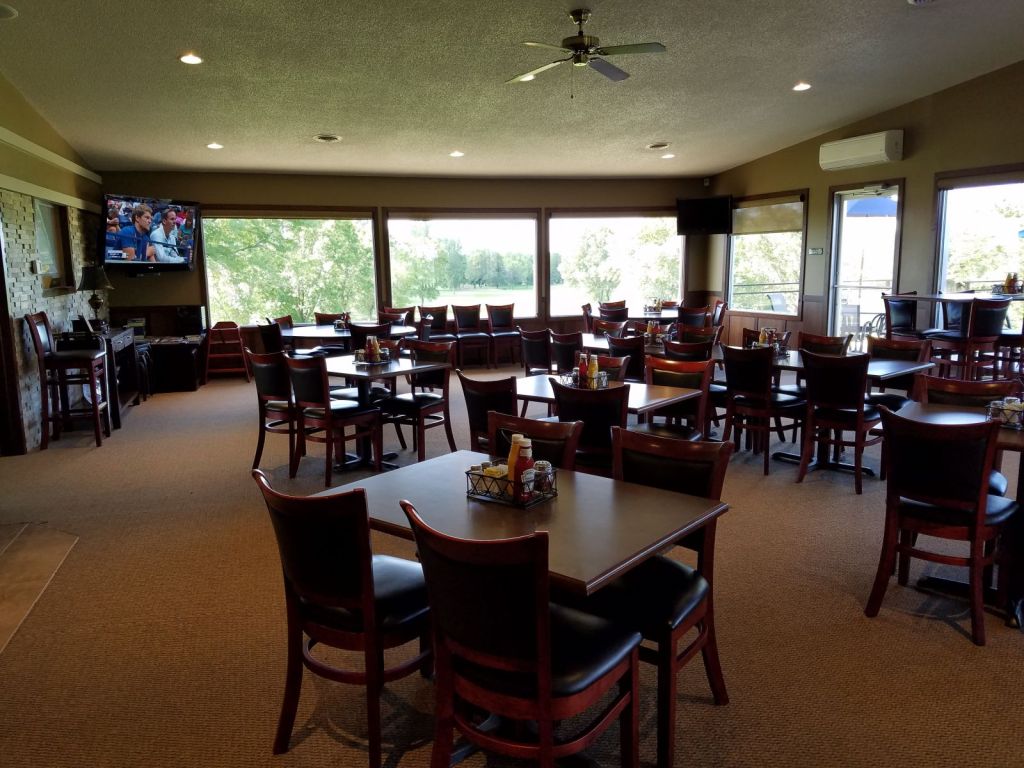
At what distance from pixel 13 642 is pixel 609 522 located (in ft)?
8.23

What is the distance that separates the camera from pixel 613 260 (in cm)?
1116

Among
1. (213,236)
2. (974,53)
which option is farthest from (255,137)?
(974,53)

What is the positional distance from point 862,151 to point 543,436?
6982 millimetres

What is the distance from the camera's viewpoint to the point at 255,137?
7.52m

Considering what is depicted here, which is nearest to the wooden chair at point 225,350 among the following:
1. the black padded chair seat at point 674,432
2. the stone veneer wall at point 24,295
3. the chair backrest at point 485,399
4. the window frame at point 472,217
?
the window frame at point 472,217

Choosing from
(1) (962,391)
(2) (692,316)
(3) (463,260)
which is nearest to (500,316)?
(3) (463,260)

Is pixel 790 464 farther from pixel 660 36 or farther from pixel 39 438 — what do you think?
pixel 39 438

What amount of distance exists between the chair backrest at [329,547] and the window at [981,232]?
743 cm

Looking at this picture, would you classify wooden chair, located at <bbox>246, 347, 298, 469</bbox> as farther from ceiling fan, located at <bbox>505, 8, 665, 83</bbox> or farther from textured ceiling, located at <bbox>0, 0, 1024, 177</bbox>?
ceiling fan, located at <bbox>505, 8, 665, 83</bbox>

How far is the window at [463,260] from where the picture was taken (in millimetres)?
10305

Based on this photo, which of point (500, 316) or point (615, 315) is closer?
point (615, 315)

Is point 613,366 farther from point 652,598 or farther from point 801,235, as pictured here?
point 801,235

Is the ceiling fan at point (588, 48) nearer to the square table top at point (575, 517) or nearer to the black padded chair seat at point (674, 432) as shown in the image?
the black padded chair seat at point (674, 432)

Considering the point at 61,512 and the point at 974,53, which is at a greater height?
the point at 974,53
